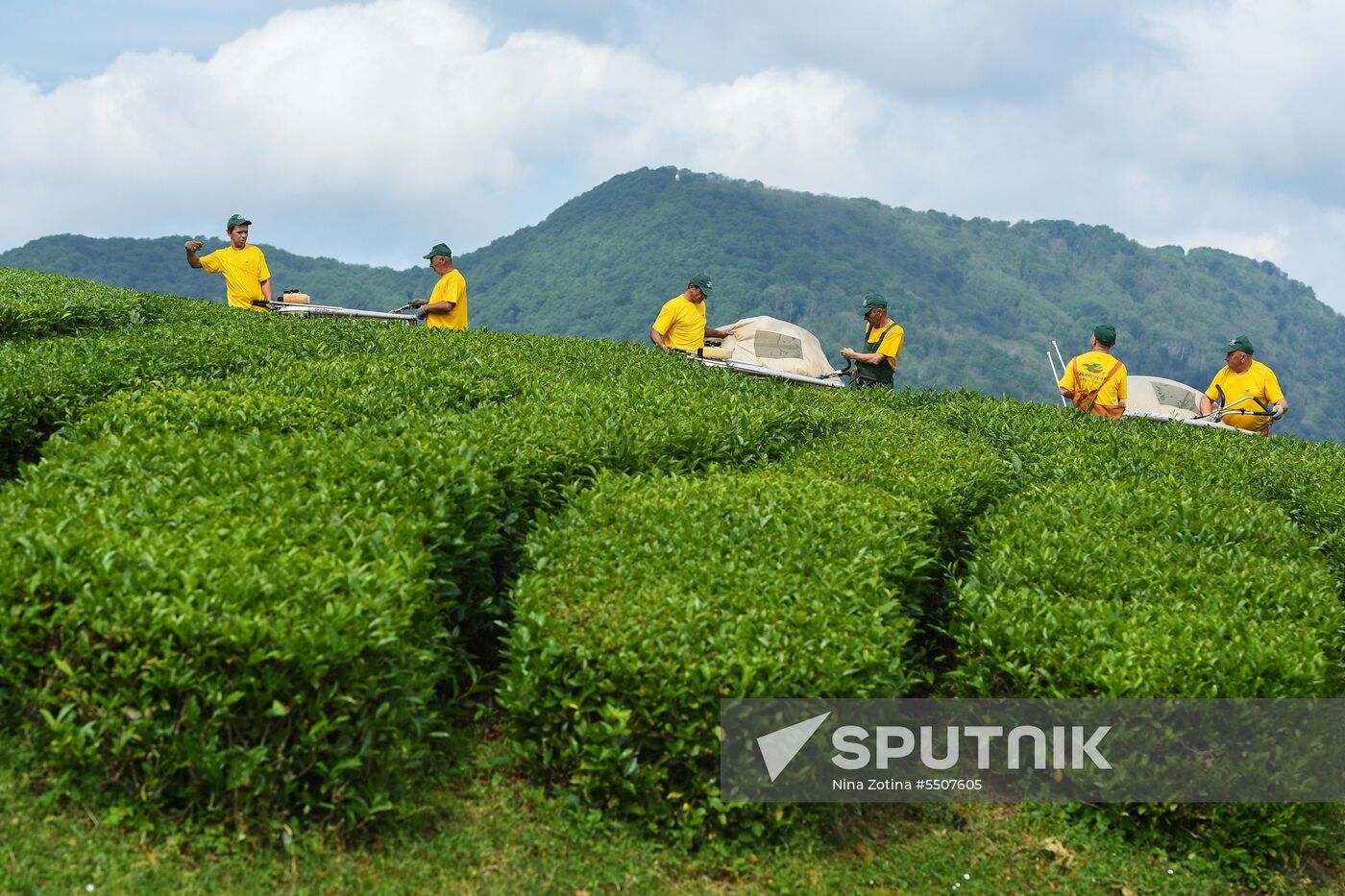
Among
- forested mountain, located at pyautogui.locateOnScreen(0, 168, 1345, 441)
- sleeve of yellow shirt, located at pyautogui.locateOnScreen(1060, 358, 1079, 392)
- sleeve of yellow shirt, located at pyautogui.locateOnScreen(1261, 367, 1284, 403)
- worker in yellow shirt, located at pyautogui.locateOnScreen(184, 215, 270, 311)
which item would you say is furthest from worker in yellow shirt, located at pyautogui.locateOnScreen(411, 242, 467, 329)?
forested mountain, located at pyautogui.locateOnScreen(0, 168, 1345, 441)

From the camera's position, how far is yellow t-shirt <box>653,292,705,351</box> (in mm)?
17344

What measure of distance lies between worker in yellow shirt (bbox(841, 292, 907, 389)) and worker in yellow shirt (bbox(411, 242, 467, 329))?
501 centimetres

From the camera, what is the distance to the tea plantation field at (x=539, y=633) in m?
5.68

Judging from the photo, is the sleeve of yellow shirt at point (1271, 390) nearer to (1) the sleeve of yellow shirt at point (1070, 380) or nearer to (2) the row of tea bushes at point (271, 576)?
(1) the sleeve of yellow shirt at point (1070, 380)

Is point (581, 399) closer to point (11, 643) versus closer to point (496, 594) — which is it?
point (496, 594)

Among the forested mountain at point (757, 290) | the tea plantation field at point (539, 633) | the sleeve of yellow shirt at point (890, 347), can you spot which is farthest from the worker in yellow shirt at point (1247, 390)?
the forested mountain at point (757, 290)

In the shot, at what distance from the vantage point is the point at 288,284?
4500 inches

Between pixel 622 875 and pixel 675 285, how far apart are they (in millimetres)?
141835

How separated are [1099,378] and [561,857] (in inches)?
455

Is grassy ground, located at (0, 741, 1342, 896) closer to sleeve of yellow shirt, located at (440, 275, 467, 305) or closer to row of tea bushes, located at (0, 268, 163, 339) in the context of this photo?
row of tea bushes, located at (0, 268, 163, 339)

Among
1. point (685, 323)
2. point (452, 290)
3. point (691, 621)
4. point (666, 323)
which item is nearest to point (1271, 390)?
point (685, 323)

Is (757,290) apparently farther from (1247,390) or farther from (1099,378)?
(1099,378)

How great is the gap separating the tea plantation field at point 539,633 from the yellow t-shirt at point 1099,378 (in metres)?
5.35

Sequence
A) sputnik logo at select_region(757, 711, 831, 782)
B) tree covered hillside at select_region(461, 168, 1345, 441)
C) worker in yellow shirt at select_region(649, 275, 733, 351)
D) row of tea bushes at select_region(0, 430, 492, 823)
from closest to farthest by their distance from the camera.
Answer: row of tea bushes at select_region(0, 430, 492, 823) → sputnik logo at select_region(757, 711, 831, 782) → worker in yellow shirt at select_region(649, 275, 733, 351) → tree covered hillside at select_region(461, 168, 1345, 441)
